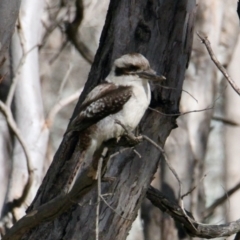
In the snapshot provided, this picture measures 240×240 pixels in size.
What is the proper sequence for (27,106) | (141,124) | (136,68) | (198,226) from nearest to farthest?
(136,68), (141,124), (198,226), (27,106)

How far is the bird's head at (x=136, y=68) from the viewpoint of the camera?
434 centimetres

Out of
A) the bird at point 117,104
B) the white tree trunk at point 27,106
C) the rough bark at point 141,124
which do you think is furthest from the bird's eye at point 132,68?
the white tree trunk at point 27,106

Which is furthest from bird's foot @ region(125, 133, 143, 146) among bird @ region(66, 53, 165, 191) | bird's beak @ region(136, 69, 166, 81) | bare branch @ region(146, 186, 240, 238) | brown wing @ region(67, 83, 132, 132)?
bare branch @ region(146, 186, 240, 238)

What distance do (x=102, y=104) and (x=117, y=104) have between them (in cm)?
9

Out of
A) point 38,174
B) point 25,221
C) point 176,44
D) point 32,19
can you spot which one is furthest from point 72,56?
point 25,221

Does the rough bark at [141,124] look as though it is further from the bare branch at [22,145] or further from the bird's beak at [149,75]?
the bare branch at [22,145]

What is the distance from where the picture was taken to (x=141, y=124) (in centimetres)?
514

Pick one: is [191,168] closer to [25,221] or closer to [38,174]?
[38,174]

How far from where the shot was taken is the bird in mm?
4207

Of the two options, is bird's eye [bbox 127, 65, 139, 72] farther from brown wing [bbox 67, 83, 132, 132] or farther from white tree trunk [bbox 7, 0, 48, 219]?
white tree trunk [bbox 7, 0, 48, 219]

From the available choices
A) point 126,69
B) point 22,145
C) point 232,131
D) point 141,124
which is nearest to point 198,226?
point 141,124

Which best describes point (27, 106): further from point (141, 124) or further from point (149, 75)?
point (149, 75)

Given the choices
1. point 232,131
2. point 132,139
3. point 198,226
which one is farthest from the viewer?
point 232,131

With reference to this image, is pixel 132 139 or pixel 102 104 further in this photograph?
pixel 102 104
